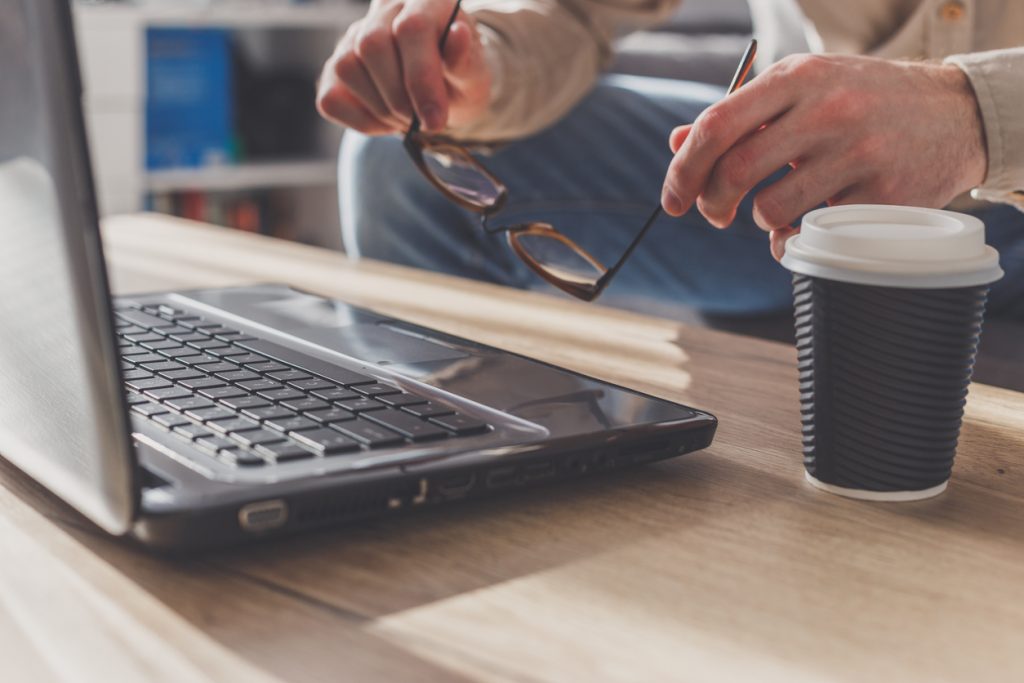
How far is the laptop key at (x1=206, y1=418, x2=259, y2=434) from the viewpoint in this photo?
467 millimetres

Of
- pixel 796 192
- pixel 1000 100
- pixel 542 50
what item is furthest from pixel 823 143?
pixel 542 50

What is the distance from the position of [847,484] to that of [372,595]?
0.24 meters

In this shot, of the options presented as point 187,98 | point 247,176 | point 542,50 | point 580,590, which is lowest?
point 247,176

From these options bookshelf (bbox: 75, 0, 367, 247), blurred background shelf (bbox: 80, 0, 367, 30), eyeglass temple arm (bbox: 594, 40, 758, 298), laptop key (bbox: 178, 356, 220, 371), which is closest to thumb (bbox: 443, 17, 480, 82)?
eyeglass temple arm (bbox: 594, 40, 758, 298)

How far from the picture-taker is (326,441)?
0.46 meters

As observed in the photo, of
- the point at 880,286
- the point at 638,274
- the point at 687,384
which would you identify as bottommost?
the point at 638,274

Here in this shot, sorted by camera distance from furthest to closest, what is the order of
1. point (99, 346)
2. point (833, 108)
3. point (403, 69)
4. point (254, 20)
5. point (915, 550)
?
point (254, 20), point (403, 69), point (833, 108), point (915, 550), point (99, 346)

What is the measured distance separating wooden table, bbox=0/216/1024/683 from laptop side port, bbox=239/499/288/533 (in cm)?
2

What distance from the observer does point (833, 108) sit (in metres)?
0.64

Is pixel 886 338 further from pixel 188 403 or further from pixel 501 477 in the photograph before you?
pixel 188 403

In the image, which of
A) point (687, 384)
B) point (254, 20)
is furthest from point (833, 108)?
point (254, 20)

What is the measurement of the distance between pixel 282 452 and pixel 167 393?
0.11 m

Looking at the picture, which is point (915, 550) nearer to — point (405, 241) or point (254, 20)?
point (405, 241)

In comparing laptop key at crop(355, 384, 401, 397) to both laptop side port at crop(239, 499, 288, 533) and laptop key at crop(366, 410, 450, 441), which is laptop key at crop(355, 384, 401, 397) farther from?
laptop side port at crop(239, 499, 288, 533)
